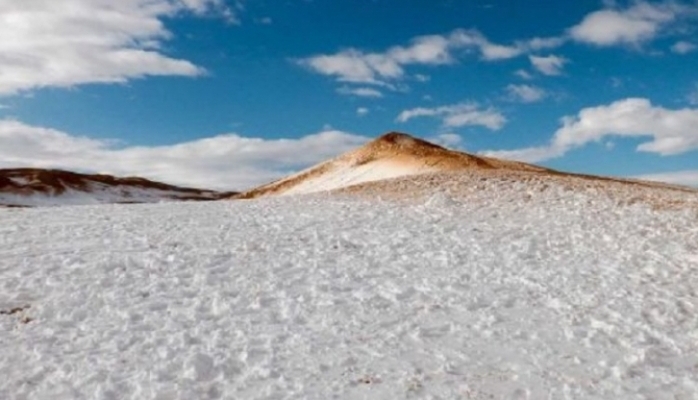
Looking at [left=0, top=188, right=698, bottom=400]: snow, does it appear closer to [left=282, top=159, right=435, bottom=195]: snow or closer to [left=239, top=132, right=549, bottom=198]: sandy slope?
[left=282, top=159, right=435, bottom=195]: snow

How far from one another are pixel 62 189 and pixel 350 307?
9961 centimetres

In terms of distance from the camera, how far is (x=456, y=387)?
37.6 feet

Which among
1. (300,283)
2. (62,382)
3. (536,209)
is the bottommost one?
(62,382)

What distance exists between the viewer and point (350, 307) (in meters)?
14.9

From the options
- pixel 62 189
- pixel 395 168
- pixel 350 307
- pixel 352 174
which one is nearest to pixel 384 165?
pixel 395 168

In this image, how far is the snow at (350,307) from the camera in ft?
38.0

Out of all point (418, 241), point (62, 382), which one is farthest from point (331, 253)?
point (62, 382)

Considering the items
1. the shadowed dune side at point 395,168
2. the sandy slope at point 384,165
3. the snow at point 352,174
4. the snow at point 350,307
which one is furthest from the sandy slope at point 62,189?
the snow at point 350,307

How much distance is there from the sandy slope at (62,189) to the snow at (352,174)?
5907cm

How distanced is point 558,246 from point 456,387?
34.0ft

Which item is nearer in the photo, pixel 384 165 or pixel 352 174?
pixel 384 165

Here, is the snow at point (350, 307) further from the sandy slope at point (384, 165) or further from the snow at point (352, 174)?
the sandy slope at point (384, 165)

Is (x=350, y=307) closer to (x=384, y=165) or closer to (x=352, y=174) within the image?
(x=384, y=165)

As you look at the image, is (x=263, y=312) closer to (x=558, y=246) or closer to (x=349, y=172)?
(x=558, y=246)
